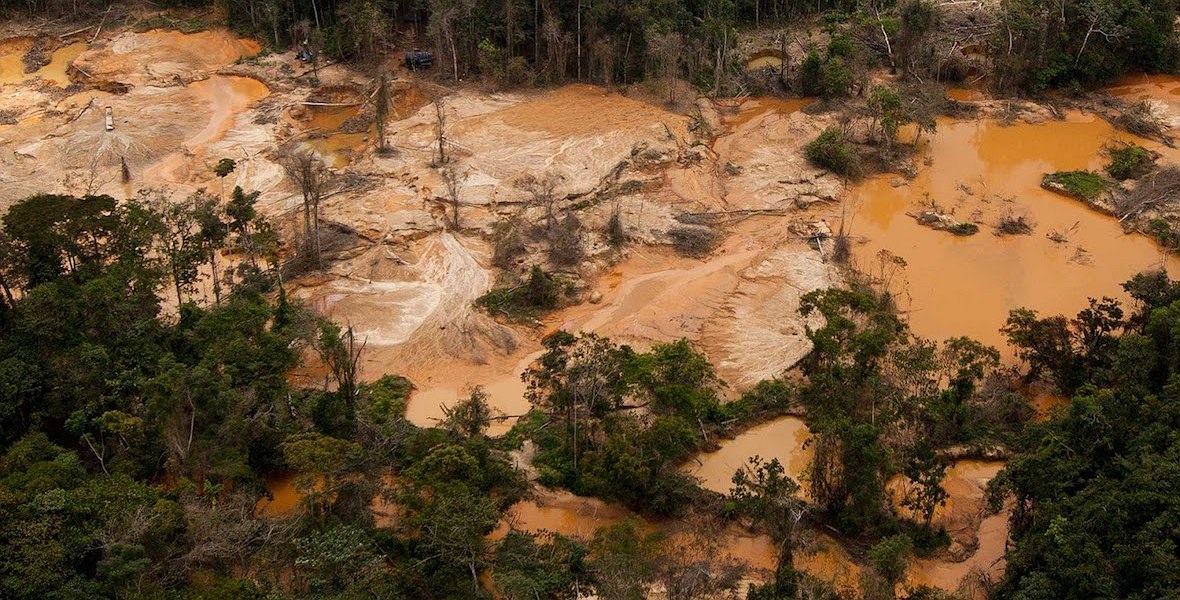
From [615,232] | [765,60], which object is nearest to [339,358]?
[615,232]

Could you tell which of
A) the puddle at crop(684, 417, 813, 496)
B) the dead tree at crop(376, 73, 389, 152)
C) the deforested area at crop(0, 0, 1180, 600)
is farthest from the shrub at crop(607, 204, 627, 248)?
the dead tree at crop(376, 73, 389, 152)

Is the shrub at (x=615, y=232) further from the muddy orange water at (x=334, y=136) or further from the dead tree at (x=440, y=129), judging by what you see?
the muddy orange water at (x=334, y=136)

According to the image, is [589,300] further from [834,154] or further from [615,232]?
[834,154]

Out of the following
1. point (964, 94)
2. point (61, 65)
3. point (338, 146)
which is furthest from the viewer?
point (964, 94)

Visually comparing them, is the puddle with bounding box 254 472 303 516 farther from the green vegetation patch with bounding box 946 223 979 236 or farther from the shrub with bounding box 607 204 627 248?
the green vegetation patch with bounding box 946 223 979 236

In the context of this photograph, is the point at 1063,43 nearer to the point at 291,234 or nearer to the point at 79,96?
the point at 291,234

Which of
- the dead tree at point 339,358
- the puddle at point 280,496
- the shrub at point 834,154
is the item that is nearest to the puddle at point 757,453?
the dead tree at point 339,358
